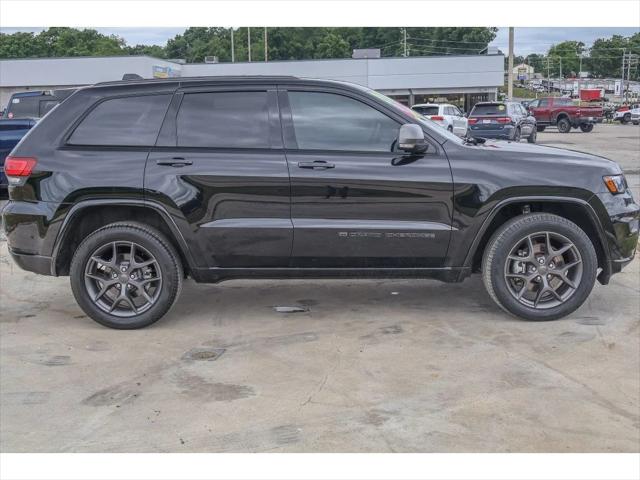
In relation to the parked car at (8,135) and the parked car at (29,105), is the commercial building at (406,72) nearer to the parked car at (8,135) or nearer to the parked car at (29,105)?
the parked car at (29,105)

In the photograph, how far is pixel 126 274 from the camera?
5.48m

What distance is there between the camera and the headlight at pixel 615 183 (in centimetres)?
547

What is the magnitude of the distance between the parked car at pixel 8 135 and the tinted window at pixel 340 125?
A: 7022 mm

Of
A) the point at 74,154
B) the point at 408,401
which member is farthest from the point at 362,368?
the point at 74,154

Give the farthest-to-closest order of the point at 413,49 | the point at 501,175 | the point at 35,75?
the point at 413,49, the point at 35,75, the point at 501,175

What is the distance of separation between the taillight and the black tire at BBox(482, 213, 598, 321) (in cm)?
355

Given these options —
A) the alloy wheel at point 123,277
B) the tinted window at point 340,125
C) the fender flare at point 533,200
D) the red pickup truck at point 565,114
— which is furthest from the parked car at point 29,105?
the red pickup truck at point 565,114

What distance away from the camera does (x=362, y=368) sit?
4.58 m

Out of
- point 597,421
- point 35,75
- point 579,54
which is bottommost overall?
point 597,421

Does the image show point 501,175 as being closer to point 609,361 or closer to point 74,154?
point 609,361

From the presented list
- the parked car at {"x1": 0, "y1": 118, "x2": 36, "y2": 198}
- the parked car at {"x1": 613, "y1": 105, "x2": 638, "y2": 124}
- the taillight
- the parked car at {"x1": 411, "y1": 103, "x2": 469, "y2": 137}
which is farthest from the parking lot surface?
the parked car at {"x1": 613, "y1": 105, "x2": 638, "y2": 124}

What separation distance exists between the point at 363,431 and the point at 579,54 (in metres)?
101

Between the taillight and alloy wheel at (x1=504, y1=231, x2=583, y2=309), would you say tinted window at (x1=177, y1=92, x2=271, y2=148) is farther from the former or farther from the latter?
alloy wheel at (x1=504, y1=231, x2=583, y2=309)

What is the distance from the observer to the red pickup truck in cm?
3756
